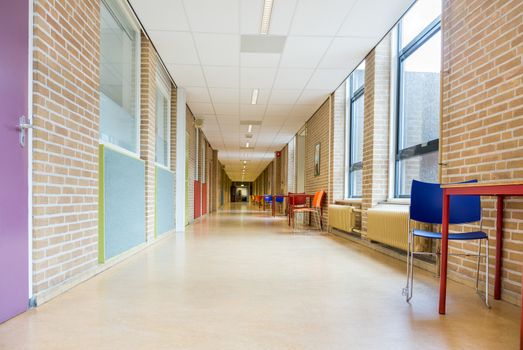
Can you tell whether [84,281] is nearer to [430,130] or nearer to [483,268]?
[483,268]

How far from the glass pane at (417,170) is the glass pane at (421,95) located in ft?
0.71

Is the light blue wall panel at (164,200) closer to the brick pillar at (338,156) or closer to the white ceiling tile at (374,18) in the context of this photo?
the brick pillar at (338,156)

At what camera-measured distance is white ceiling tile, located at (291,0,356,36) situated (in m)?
3.83

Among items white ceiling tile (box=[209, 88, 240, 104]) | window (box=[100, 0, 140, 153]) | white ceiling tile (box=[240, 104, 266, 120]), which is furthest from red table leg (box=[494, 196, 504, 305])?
white ceiling tile (box=[240, 104, 266, 120])

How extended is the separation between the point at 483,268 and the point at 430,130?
189cm

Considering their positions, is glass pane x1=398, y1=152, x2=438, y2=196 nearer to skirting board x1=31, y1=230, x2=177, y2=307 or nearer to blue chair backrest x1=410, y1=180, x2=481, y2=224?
blue chair backrest x1=410, y1=180, x2=481, y2=224

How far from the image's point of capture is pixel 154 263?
3670mm

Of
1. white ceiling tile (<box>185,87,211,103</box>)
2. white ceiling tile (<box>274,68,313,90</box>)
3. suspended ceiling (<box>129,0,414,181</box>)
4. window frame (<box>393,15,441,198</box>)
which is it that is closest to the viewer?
suspended ceiling (<box>129,0,414,181</box>)

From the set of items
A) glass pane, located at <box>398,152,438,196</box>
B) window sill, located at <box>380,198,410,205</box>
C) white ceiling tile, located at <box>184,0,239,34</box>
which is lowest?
window sill, located at <box>380,198,410,205</box>

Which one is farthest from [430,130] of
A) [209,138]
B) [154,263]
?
[209,138]

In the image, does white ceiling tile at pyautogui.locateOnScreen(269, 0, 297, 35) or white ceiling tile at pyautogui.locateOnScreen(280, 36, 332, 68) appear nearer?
white ceiling tile at pyautogui.locateOnScreen(269, 0, 297, 35)

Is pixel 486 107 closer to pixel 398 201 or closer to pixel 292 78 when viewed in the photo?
pixel 398 201

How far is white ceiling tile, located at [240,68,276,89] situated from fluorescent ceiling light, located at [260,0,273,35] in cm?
133

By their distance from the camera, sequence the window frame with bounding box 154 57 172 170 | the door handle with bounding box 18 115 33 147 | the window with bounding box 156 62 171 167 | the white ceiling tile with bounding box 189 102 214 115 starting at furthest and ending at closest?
1. the white ceiling tile with bounding box 189 102 214 115
2. the window with bounding box 156 62 171 167
3. the window frame with bounding box 154 57 172 170
4. the door handle with bounding box 18 115 33 147
